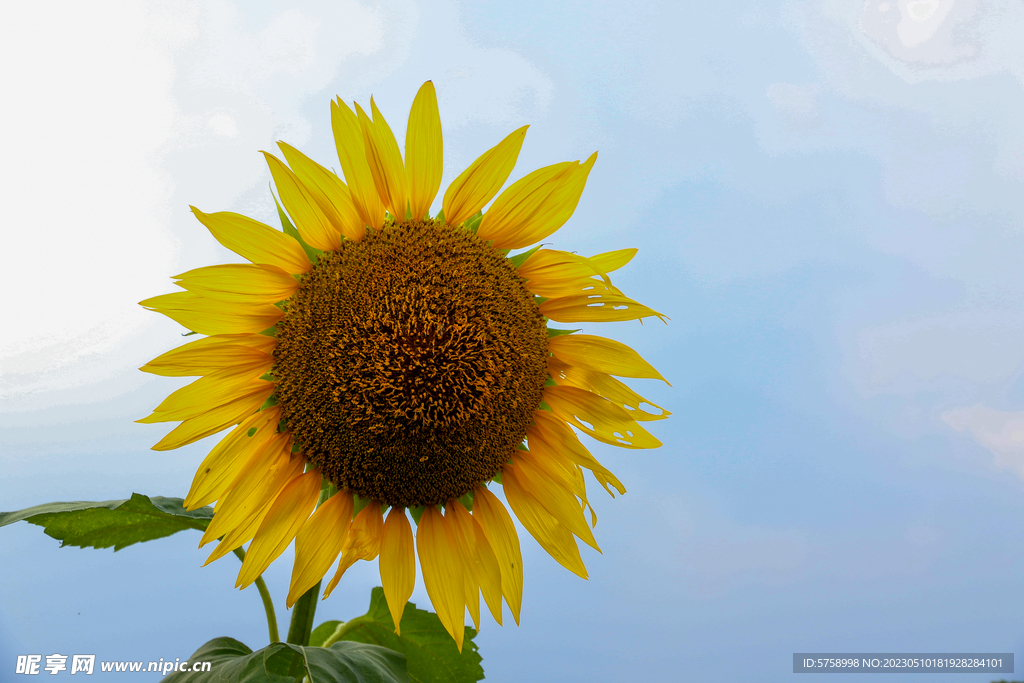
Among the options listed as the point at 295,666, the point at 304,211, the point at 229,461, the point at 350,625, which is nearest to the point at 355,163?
the point at 304,211

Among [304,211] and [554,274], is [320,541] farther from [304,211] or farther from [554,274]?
[554,274]

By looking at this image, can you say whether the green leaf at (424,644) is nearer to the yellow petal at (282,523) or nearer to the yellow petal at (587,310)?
the yellow petal at (282,523)

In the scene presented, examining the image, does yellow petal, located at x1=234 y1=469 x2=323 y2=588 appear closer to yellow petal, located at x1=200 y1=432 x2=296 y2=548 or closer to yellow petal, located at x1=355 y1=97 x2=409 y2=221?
yellow petal, located at x1=200 y1=432 x2=296 y2=548

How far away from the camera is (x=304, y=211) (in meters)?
1.74

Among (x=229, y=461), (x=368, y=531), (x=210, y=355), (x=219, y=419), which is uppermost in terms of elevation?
(x=210, y=355)

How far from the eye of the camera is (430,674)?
7.39ft

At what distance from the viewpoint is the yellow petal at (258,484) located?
70.0 inches

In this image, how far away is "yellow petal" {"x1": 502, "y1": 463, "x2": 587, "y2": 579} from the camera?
6.42 ft

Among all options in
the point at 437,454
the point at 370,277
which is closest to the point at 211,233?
the point at 370,277

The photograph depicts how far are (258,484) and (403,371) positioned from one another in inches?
21.9

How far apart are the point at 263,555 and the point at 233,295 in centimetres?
73

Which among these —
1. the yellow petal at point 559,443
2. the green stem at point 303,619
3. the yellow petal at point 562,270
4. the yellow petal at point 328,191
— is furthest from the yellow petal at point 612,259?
the green stem at point 303,619

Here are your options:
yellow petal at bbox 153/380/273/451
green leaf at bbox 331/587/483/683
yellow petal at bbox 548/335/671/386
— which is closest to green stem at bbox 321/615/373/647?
green leaf at bbox 331/587/483/683

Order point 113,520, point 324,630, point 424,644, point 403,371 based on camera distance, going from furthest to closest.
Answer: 1. point 324,630
2. point 424,644
3. point 113,520
4. point 403,371
